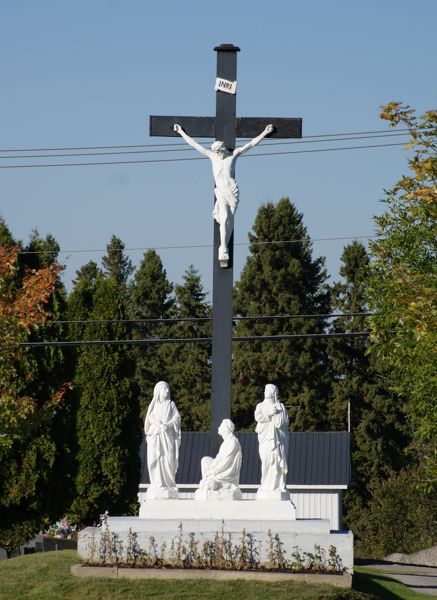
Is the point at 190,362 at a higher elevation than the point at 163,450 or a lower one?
higher

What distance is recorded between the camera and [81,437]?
2920cm

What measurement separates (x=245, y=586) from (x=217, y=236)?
16.3ft

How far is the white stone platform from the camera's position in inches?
692

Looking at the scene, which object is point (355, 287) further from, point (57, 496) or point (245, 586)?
point (245, 586)

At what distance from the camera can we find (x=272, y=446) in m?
18.2

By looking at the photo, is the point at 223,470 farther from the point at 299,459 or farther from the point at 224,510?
the point at 299,459

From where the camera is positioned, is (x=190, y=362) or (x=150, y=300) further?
(x=150, y=300)

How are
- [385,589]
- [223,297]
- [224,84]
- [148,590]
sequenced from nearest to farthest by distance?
[148,590] < [223,297] < [224,84] < [385,589]

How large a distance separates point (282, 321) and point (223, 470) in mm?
30425

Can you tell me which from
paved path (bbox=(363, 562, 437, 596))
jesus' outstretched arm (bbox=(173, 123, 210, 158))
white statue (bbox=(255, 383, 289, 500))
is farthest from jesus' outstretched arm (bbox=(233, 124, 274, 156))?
paved path (bbox=(363, 562, 437, 596))

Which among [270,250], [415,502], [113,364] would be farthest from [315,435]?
[270,250]

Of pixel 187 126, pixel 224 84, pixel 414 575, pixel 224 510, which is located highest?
pixel 224 84

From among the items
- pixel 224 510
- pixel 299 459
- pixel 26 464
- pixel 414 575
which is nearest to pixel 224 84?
pixel 224 510

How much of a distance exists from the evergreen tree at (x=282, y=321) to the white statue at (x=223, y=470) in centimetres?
2913
